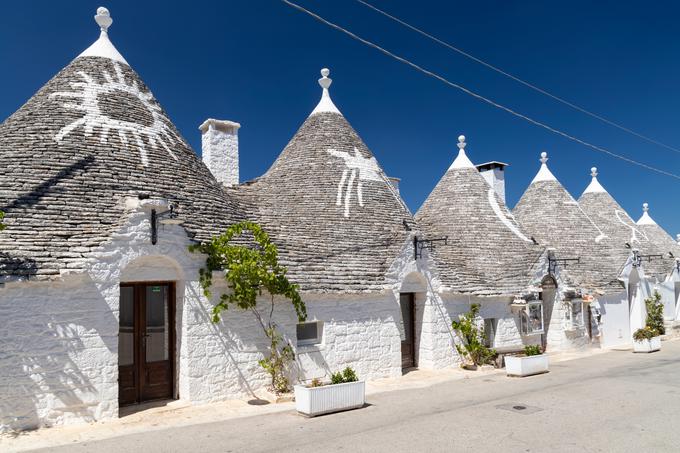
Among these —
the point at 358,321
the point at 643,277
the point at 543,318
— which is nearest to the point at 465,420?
the point at 358,321

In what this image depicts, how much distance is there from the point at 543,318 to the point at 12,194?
15505 mm

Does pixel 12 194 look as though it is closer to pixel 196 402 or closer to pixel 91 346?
pixel 91 346

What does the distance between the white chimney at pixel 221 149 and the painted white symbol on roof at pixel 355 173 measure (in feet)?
A: 9.41

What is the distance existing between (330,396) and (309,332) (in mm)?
2631

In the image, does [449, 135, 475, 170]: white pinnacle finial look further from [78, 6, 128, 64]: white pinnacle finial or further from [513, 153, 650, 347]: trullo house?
[78, 6, 128, 64]: white pinnacle finial

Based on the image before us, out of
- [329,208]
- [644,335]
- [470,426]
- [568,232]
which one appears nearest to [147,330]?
[470,426]

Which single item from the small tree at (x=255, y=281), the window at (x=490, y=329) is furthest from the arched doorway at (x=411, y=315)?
the small tree at (x=255, y=281)

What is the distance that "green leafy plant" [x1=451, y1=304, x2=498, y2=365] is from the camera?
14.1 meters

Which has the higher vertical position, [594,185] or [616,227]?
[594,185]

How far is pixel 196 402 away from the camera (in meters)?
9.58

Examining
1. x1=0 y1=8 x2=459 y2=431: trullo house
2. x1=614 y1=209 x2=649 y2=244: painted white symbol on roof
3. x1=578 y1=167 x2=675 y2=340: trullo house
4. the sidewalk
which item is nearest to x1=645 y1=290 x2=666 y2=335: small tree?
x1=578 y1=167 x2=675 y2=340: trullo house

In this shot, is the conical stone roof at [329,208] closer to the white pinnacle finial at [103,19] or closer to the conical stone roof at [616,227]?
the white pinnacle finial at [103,19]

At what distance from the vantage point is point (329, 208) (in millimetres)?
14508

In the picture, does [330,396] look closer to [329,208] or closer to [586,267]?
[329,208]
